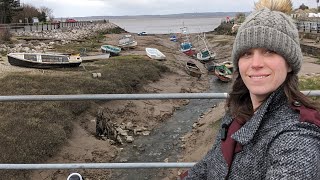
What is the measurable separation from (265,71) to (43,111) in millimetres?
14856

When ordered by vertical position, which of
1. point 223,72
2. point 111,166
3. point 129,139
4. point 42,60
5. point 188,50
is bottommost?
point 129,139

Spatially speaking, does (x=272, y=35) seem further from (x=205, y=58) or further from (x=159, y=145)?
(x=205, y=58)

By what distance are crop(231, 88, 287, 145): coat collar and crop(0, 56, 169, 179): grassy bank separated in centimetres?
1055

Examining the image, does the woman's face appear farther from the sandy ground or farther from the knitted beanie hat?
the sandy ground

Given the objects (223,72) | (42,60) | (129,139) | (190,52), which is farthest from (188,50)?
(129,139)

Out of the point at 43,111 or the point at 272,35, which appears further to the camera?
the point at 43,111

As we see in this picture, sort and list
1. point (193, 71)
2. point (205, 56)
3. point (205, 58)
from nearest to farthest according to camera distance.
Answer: point (193, 71) → point (205, 58) → point (205, 56)

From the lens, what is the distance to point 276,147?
4.35 ft

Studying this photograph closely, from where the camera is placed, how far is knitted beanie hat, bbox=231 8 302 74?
1.47 metres

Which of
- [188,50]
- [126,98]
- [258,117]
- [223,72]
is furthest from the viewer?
[188,50]

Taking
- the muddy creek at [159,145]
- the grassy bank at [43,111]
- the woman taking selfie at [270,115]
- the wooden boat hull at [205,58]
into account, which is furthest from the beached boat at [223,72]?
the woman taking selfie at [270,115]

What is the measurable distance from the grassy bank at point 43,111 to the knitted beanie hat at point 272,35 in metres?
10.6

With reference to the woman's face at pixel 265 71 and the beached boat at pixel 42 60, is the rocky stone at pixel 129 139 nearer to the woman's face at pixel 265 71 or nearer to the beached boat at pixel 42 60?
the beached boat at pixel 42 60

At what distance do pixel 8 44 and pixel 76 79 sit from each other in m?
19.3
